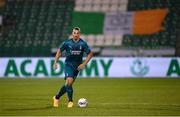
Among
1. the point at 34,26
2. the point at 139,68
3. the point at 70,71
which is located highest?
the point at 70,71

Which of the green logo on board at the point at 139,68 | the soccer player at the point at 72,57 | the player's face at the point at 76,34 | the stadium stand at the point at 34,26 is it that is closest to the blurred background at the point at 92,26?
the stadium stand at the point at 34,26

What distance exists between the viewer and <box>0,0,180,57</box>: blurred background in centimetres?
3328

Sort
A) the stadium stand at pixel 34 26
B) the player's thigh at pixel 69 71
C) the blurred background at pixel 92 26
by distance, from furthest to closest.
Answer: the stadium stand at pixel 34 26, the blurred background at pixel 92 26, the player's thigh at pixel 69 71

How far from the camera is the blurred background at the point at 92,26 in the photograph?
33281 mm

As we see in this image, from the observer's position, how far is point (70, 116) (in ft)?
40.3

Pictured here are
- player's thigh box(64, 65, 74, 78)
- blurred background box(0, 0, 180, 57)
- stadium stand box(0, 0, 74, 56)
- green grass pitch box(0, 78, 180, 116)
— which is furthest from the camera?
stadium stand box(0, 0, 74, 56)

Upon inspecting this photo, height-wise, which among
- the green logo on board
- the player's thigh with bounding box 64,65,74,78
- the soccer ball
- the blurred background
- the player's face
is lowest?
the green logo on board

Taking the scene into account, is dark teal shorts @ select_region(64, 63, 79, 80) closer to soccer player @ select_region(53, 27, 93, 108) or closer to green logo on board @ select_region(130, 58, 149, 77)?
soccer player @ select_region(53, 27, 93, 108)

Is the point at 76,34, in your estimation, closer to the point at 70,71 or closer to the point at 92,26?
the point at 70,71

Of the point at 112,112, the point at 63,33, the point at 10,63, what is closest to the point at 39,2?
the point at 63,33

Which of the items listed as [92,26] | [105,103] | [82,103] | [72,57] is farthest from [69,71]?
[92,26]

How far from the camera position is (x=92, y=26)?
3609 cm

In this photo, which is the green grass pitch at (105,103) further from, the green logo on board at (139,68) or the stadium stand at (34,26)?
the stadium stand at (34,26)

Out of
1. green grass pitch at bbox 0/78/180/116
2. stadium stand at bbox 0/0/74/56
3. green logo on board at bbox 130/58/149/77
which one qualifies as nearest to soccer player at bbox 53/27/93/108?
green grass pitch at bbox 0/78/180/116
